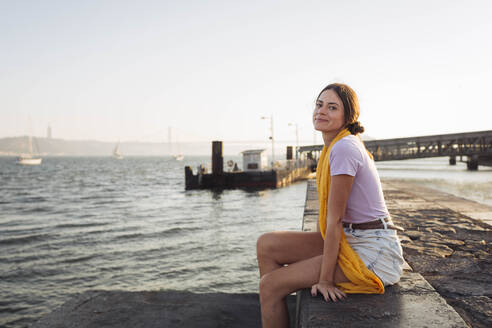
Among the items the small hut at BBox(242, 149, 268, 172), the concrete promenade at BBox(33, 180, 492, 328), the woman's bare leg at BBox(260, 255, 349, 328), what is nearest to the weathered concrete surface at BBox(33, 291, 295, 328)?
the concrete promenade at BBox(33, 180, 492, 328)

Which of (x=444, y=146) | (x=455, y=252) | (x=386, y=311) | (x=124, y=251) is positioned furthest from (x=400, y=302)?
(x=444, y=146)

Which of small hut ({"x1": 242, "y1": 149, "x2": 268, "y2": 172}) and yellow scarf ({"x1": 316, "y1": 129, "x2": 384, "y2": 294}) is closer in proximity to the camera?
yellow scarf ({"x1": 316, "y1": 129, "x2": 384, "y2": 294})

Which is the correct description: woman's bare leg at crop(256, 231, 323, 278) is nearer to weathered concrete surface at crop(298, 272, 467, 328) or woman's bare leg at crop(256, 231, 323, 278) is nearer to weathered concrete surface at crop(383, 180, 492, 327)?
weathered concrete surface at crop(298, 272, 467, 328)

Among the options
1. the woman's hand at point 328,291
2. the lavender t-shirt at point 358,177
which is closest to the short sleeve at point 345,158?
the lavender t-shirt at point 358,177

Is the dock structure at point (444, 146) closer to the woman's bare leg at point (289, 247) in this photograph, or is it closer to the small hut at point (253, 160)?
Answer: the small hut at point (253, 160)

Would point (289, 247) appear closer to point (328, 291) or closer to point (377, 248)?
point (328, 291)

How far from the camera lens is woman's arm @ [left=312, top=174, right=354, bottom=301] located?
2.11 meters

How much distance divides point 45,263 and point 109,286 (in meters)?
2.64

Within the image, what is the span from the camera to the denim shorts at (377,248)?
2.21 m

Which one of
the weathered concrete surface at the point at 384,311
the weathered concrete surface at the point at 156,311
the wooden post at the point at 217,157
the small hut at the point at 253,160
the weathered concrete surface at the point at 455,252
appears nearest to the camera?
the weathered concrete surface at the point at 384,311

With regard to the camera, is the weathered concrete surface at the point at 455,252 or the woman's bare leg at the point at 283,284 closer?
the woman's bare leg at the point at 283,284

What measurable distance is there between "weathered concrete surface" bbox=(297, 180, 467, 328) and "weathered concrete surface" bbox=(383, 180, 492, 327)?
12.7 inches

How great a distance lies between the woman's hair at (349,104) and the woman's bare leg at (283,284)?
0.81 metres

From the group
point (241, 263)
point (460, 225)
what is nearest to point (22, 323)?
point (241, 263)
